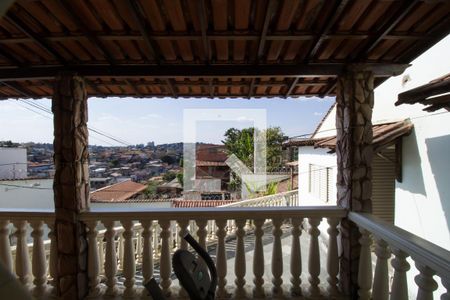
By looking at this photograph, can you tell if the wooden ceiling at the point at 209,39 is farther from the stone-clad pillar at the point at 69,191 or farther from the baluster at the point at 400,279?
the baluster at the point at 400,279

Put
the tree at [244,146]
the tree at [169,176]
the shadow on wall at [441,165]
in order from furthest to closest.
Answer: the tree at [244,146], the tree at [169,176], the shadow on wall at [441,165]

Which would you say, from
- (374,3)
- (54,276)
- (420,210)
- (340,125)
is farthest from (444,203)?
(54,276)

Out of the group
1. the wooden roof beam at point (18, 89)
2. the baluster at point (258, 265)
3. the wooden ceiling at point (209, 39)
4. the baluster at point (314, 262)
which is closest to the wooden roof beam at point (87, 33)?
the wooden ceiling at point (209, 39)

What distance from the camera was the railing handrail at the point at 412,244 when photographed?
4.44 feet

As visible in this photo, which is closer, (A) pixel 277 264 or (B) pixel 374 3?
(B) pixel 374 3

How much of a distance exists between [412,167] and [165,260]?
4012 millimetres

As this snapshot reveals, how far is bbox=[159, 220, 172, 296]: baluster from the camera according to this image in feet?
7.70

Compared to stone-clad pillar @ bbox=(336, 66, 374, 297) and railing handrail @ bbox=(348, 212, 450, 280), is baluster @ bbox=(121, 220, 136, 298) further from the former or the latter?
railing handrail @ bbox=(348, 212, 450, 280)

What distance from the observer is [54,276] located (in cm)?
241

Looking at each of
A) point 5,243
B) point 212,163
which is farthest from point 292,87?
point 212,163

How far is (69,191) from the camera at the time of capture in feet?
7.77

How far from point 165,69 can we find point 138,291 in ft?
6.84

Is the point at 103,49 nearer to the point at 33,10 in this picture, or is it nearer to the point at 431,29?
the point at 33,10

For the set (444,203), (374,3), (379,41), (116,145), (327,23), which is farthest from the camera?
(116,145)
